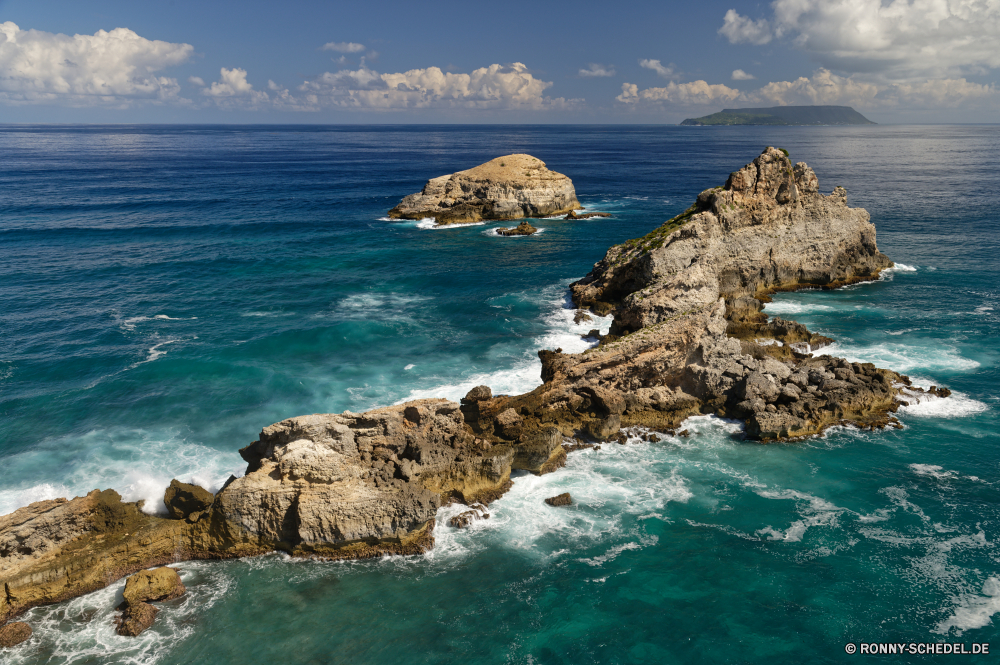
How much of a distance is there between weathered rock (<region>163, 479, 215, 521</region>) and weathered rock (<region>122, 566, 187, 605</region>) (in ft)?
9.94

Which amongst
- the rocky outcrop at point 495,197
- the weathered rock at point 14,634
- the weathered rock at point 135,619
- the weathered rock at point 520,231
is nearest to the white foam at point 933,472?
the weathered rock at point 135,619

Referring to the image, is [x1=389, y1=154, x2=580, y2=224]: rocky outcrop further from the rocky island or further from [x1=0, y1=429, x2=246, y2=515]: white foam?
[x1=0, y1=429, x2=246, y2=515]: white foam

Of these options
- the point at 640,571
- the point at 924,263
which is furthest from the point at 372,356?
the point at 924,263

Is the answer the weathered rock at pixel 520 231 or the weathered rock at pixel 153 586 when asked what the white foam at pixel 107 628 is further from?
the weathered rock at pixel 520 231

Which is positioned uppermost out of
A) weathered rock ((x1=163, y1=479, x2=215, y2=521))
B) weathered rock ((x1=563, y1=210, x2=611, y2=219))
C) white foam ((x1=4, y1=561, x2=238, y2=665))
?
weathered rock ((x1=563, y1=210, x2=611, y2=219))

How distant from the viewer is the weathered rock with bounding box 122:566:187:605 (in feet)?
77.3

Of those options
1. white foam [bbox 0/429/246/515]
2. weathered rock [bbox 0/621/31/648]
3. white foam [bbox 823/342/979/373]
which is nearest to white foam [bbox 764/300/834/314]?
white foam [bbox 823/342/979/373]

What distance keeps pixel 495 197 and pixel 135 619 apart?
89.4 metres

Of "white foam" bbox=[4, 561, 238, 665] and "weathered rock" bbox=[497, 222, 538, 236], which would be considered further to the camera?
"weathered rock" bbox=[497, 222, 538, 236]

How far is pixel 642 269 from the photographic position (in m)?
51.4

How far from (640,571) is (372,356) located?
28274 millimetres

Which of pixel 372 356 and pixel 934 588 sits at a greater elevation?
pixel 372 356

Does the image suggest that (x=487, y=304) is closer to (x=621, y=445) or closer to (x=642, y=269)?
(x=642, y=269)

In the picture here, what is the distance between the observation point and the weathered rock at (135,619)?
2255 cm
